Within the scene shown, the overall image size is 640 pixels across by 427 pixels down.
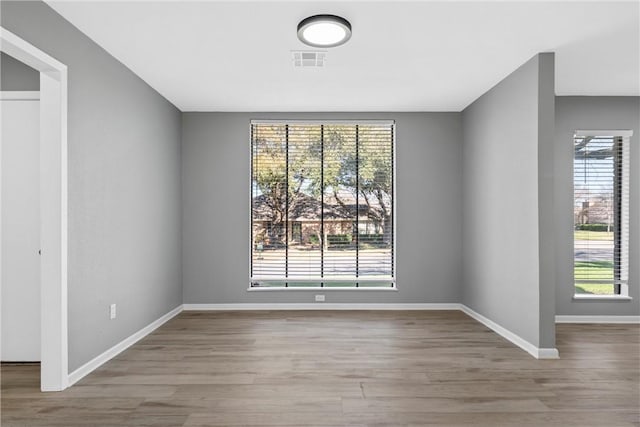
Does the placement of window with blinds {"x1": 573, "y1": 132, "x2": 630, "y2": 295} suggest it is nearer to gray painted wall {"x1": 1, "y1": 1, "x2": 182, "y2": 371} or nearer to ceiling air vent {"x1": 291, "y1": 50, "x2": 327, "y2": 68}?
ceiling air vent {"x1": 291, "y1": 50, "x2": 327, "y2": 68}

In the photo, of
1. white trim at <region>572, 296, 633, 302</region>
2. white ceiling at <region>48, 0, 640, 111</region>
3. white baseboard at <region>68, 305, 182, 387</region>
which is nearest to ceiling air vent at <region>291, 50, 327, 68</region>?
white ceiling at <region>48, 0, 640, 111</region>

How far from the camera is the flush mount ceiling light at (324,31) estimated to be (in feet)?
9.38

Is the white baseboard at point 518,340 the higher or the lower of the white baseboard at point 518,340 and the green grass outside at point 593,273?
the lower

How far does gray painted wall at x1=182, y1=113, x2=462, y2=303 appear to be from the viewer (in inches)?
215

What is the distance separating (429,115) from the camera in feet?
18.1

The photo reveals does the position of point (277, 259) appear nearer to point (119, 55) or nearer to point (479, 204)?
point (479, 204)

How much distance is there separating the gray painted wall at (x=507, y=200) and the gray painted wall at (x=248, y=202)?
0.28 metres

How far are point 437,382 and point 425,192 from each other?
2997 millimetres

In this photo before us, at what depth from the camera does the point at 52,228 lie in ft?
9.29

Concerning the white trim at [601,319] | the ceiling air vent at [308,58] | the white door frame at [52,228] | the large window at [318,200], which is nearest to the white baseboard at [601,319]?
the white trim at [601,319]

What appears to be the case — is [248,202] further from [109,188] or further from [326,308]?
[109,188]

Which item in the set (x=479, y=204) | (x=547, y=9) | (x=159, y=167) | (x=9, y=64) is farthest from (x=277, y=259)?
(x=547, y=9)

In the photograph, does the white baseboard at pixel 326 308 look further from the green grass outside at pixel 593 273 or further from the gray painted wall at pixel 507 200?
the green grass outside at pixel 593 273

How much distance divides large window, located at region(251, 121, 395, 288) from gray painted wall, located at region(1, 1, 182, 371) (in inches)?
49.7
